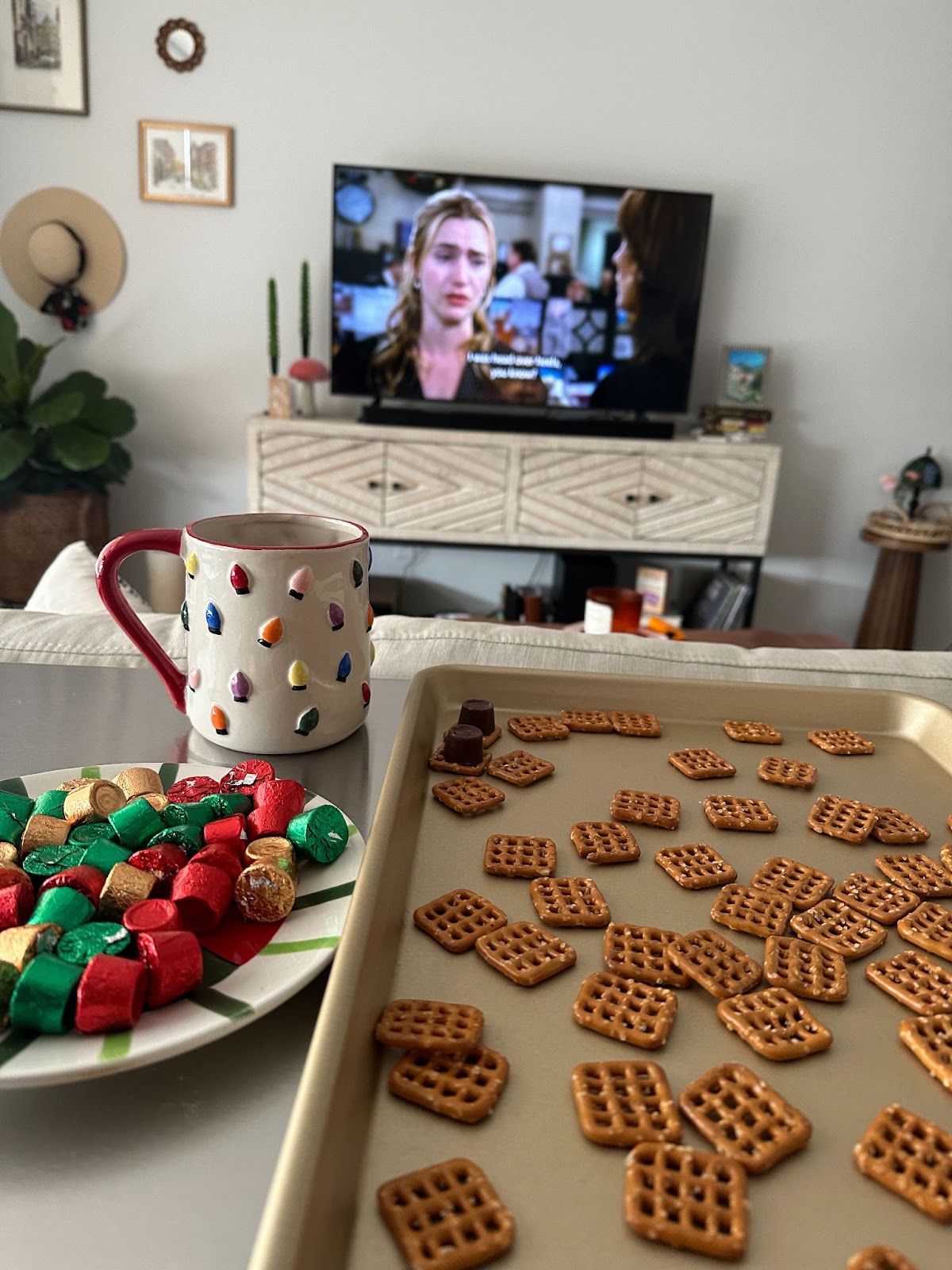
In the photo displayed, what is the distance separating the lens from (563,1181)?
1.04 feet

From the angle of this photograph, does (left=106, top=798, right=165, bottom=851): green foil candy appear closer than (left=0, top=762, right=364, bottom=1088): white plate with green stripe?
No

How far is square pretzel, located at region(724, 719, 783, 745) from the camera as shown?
69 cm

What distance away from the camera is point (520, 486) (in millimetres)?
2840

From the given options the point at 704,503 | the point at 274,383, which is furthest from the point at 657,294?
the point at 274,383

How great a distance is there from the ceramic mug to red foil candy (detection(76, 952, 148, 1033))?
28 cm

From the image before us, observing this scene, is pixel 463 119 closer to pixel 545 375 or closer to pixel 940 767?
pixel 545 375

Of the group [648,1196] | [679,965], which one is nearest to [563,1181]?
[648,1196]

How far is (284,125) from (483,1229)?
10.3 ft

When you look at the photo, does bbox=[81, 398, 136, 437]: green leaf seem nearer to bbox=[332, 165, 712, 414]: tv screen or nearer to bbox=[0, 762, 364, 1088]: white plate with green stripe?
bbox=[332, 165, 712, 414]: tv screen

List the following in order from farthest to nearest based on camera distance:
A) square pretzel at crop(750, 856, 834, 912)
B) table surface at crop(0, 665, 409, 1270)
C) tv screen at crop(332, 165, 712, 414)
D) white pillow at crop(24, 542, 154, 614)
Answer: tv screen at crop(332, 165, 712, 414), white pillow at crop(24, 542, 154, 614), square pretzel at crop(750, 856, 834, 912), table surface at crop(0, 665, 409, 1270)

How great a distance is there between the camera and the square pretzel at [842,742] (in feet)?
2.22

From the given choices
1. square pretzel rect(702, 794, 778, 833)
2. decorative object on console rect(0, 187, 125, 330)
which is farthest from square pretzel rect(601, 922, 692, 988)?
decorative object on console rect(0, 187, 125, 330)

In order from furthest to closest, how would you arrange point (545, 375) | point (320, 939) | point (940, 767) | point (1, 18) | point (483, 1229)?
point (545, 375)
point (1, 18)
point (940, 767)
point (320, 939)
point (483, 1229)

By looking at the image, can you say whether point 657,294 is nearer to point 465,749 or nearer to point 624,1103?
point 465,749
